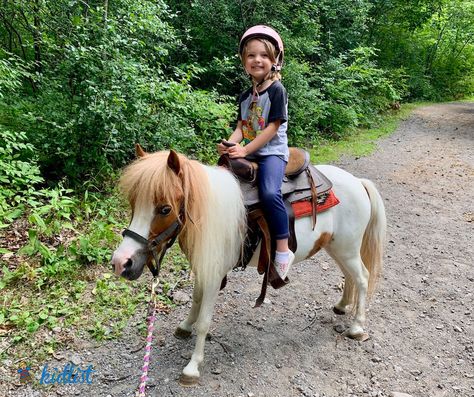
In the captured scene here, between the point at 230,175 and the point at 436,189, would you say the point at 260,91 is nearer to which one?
the point at 230,175

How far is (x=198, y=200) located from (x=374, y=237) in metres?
1.75

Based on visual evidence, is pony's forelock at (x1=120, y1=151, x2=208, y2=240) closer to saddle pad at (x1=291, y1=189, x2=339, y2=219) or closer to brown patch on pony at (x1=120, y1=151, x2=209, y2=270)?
brown patch on pony at (x1=120, y1=151, x2=209, y2=270)

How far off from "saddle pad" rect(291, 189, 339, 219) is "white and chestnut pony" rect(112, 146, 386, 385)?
0.18ft

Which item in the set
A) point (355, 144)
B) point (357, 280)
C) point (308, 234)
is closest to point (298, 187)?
point (308, 234)

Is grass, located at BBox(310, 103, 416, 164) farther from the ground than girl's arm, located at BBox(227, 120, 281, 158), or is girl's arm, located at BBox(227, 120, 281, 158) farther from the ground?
girl's arm, located at BBox(227, 120, 281, 158)

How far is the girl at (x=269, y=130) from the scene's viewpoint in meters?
2.38

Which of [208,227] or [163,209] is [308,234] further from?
[163,209]

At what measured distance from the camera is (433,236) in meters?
4.92

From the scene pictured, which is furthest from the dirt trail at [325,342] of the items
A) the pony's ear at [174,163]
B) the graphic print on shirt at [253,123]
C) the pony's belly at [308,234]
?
the graphic print on shirt at [253,123]

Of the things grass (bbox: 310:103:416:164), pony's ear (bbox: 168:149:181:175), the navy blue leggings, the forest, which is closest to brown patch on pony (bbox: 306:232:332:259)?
the navy blue leggings

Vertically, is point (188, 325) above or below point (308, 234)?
below

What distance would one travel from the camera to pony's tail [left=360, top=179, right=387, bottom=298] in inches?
118

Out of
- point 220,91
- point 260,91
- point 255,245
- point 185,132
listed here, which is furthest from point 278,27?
point 255,245

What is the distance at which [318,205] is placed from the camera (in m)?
2.71
